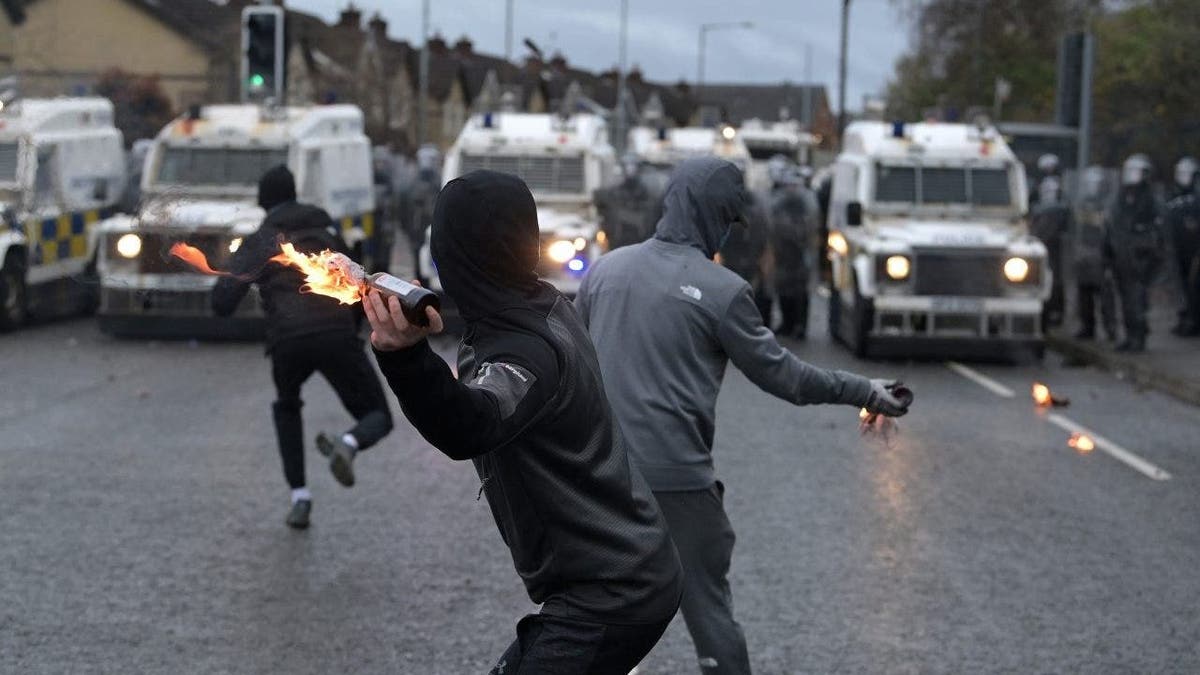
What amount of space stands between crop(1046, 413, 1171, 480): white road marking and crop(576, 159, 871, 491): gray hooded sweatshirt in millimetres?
6833

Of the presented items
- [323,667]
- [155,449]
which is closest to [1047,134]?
[155,449]

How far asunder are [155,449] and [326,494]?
2.18 meters

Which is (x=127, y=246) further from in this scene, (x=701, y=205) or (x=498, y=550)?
(x=701, y=205)

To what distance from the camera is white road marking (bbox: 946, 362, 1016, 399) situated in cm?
1698

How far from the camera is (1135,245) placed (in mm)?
20062

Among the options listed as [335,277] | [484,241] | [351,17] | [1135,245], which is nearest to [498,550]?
[484,241]

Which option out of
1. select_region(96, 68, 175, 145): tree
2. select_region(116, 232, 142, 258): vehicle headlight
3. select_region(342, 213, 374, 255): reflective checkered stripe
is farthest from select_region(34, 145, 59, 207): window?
select_region(96, 68, 175, 145): tree

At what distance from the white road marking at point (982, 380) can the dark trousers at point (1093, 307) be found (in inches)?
87.2

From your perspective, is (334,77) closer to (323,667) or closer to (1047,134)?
(1047,134)

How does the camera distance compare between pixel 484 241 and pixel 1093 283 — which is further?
pixel 1093 283

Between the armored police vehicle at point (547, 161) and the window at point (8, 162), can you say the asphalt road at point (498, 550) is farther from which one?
the armored police vehicle at point (547, 161)

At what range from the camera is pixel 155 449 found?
12.5m

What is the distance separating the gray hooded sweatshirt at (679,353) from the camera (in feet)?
→ 18.7

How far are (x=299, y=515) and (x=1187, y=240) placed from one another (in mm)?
14760
